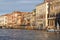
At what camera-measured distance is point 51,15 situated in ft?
389

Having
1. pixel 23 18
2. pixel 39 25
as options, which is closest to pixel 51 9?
pixel 39 25

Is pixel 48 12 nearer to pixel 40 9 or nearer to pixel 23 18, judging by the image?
pixel 40 9

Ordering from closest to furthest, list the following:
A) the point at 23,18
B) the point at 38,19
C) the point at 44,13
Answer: the point at 44,13 → the point at 38,19 → the point at 23,18

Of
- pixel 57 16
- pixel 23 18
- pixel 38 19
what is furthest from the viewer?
pixel 23 18

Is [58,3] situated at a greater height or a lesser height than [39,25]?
greater

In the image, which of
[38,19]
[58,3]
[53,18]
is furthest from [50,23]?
[38,19]

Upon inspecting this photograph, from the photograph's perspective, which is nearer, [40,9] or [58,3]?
[58,3]

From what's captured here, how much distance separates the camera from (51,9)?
396 feet

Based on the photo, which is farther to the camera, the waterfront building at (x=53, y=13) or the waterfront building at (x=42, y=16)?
the waterfront building at (x=42, y=16)

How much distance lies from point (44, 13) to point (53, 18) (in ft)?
34.0

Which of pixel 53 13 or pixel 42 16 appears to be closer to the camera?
pixel 53 13

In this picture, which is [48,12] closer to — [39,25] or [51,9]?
[51,9]

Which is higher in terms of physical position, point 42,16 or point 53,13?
point 53,13

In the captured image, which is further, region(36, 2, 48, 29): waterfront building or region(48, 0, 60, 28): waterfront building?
region(36, 2, 48, 29): waterfront building
